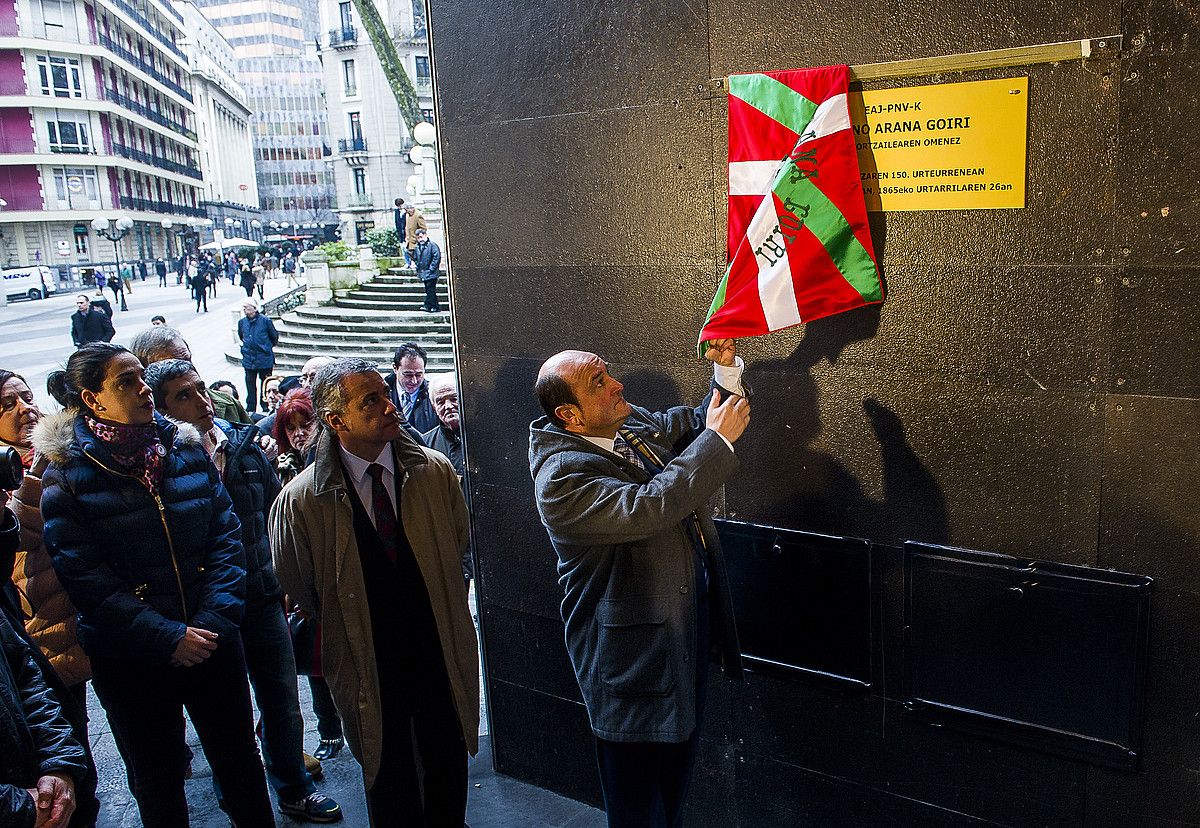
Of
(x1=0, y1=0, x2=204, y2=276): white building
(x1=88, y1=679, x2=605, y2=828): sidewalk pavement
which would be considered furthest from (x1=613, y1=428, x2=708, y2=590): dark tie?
(x1=0, y1=0, x2=204, y2=276): white building

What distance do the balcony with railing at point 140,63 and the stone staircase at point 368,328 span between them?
30007mm

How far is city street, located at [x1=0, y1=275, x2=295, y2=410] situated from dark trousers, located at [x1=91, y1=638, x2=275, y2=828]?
12.4 m

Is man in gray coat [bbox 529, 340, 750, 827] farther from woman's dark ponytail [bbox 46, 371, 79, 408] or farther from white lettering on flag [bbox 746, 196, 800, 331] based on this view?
woman's dark ponytail [bbox 46, 371, 79, 408]

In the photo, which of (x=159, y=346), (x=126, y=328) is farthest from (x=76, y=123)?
(x=159, y=346)

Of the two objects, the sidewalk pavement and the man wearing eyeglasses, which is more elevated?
the man wearing eyeglasses

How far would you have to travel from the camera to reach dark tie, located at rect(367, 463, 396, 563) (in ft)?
10.7

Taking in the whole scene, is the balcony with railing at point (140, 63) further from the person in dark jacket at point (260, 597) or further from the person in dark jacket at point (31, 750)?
the person in dark jacket at point (31, 750)

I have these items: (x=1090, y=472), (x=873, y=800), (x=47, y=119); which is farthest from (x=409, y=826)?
(x=47, y=119)

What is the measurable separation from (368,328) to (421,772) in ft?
60.5

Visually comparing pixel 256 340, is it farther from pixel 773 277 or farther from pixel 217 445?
pixel 773 277

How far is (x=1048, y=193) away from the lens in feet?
8.30

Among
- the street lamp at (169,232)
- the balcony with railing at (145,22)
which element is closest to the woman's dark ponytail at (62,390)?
the balcony with railing at (145,22)

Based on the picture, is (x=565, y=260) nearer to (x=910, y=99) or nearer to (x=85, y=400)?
(x=910, y=99)

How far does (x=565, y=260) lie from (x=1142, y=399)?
6.79 feet
